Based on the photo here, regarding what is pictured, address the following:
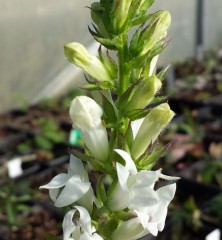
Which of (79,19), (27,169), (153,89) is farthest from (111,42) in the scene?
(79,19)

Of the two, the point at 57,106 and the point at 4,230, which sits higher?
the point at 4,230

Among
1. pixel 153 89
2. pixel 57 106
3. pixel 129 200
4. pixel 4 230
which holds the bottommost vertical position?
pixel 57 106

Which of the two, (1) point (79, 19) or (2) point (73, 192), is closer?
(2) point (73, 192)

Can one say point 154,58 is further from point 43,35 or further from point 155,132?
point 43,35

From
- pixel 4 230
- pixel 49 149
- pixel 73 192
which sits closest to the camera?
pixel 73 192

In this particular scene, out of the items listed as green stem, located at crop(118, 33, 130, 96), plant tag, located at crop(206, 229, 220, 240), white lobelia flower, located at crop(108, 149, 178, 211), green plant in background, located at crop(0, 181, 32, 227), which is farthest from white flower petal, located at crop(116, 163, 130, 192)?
green plant in background, located at crop(0, 181, 32, 227)

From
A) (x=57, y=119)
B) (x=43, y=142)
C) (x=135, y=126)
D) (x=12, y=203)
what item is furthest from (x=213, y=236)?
(x=57, y=119)

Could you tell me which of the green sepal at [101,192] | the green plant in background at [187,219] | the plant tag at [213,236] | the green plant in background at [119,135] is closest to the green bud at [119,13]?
the green plant in background at [119,135]
